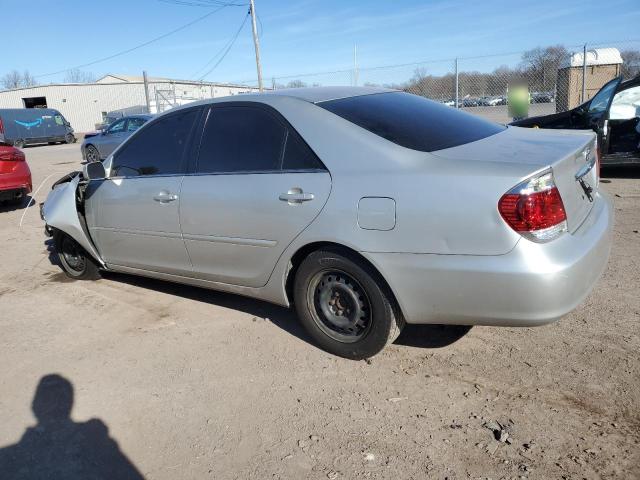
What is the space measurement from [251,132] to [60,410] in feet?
6.90

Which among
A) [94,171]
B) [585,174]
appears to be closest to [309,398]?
[585,174]

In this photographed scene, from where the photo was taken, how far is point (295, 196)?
3314mm

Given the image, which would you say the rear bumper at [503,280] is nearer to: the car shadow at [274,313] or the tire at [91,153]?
the car shadow at [274,313]

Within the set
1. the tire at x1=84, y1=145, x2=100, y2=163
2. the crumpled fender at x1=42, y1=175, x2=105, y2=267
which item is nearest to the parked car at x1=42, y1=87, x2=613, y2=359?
the crumpled fender at x1=42, y1=175, x2=105, y2=267

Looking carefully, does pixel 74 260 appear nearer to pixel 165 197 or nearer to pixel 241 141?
pixel 165 197

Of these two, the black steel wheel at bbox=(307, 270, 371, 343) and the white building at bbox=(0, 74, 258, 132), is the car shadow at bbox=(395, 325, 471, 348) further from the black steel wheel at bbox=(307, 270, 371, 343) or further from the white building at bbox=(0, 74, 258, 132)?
the white building at bbox=(0, 74, 258, 132)

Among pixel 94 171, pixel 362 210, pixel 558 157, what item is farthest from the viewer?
pixel 94 171

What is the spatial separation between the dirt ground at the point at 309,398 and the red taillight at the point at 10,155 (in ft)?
17.6

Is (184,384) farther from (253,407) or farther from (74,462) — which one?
(74,462)

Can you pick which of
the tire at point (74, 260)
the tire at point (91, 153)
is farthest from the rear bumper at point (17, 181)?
the tire at point (91, 153)

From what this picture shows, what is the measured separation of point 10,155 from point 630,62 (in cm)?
1545

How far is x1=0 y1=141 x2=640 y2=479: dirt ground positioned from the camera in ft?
8.33

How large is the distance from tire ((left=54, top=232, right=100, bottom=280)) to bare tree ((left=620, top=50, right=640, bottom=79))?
528 inches

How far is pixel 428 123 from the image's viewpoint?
11.7ft
